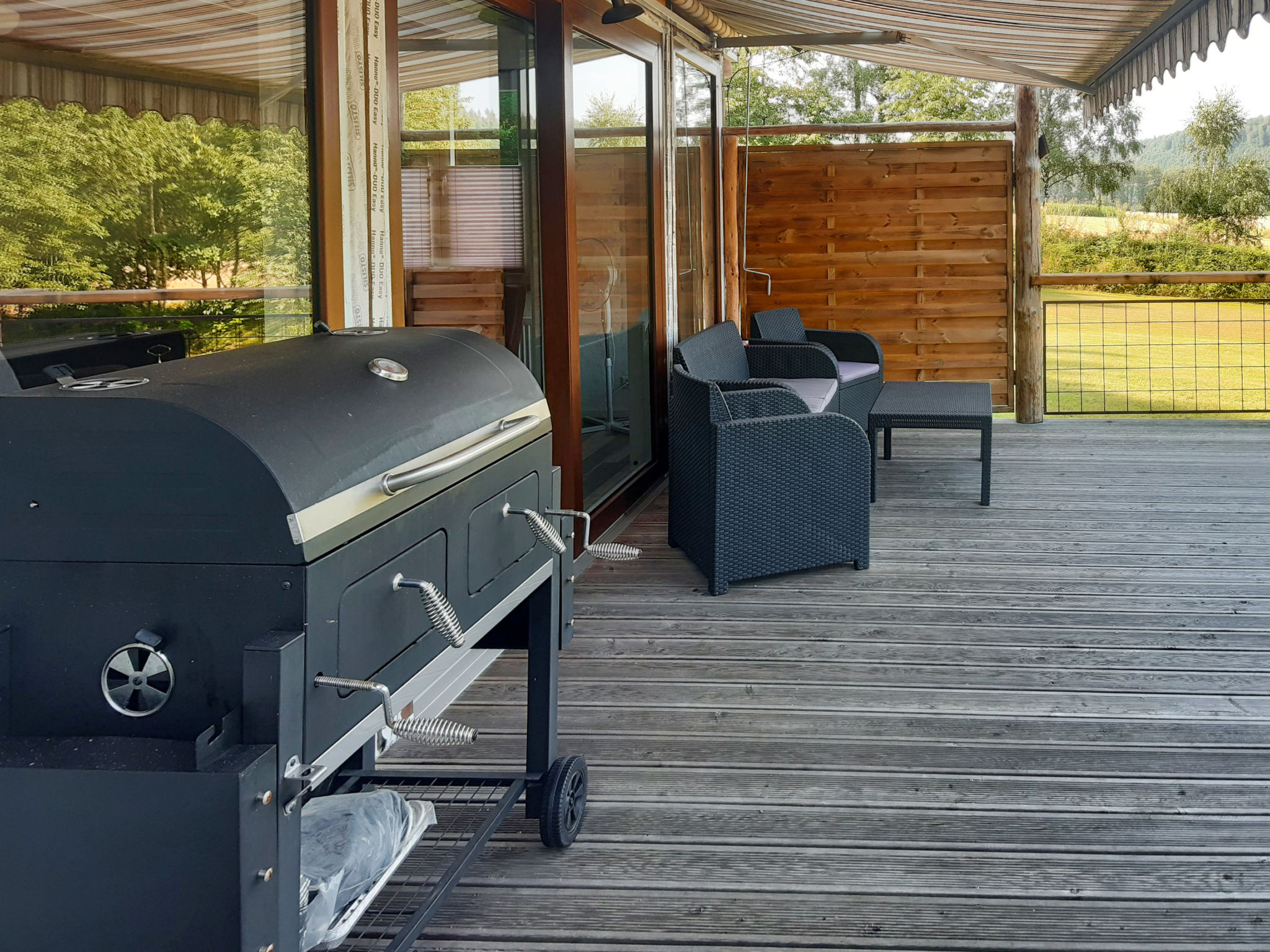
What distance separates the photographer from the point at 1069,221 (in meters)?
13.9

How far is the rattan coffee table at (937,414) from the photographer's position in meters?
5.50

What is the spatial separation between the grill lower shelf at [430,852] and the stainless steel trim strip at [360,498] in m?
0.71

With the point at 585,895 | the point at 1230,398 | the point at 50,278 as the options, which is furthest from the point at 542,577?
the point at 1230,398

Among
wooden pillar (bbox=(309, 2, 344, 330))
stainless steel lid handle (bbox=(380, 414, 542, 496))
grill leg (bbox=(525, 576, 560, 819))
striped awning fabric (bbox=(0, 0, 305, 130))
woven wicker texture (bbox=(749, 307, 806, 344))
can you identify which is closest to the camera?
stainless steel lid handle (bbox=(380, 414, 542, 496))

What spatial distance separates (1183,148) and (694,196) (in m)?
9.63

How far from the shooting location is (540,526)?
1934 millimetres

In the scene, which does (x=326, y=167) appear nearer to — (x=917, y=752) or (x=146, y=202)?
(x=146, y=202)

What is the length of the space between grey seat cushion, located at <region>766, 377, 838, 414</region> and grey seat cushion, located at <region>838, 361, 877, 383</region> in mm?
123

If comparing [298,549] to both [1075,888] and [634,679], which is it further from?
[634,679]

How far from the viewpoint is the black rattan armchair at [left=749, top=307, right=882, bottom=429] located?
6.46 m

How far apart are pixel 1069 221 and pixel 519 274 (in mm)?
11468

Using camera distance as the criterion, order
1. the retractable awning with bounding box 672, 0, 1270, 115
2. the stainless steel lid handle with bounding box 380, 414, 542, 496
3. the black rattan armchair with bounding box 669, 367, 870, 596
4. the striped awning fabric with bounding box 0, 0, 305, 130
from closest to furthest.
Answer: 1. the stainless steel lid handle with bounding box 380, 414, 542, 496
2. the striped awning fabric with bounding box 0, 0, 305, 130
3. the black rattan armchair with bounding box 669, 367, 870, 596
4. the retractable awning with bounding box 672, 0, 1270, 115

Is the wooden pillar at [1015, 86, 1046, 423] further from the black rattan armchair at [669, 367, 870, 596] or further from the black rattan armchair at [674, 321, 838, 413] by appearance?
the black rattan armchair at [669, 367, 870, 596]

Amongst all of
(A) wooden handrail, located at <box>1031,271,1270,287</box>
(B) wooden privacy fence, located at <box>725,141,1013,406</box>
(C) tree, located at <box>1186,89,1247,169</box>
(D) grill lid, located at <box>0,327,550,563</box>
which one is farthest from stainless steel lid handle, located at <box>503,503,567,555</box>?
(C) tree, located at <box>1186,89,1247,169</box>
